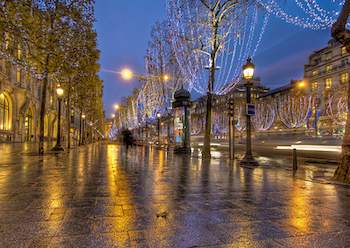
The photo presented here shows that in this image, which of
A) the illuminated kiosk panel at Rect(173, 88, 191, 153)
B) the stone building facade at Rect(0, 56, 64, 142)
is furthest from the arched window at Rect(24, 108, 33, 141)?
the illuminated kiosk panel at Rect(173, 88, 191, 153)

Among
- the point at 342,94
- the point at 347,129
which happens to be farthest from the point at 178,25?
the point at 342,94

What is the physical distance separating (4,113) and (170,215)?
4239 centimetres

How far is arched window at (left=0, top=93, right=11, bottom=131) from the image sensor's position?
39.8 meters

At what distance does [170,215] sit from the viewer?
5.04 metres

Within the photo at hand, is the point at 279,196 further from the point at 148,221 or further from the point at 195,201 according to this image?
the point at 148,221

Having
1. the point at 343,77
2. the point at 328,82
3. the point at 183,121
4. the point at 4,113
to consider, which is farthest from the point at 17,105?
the point at 328,82

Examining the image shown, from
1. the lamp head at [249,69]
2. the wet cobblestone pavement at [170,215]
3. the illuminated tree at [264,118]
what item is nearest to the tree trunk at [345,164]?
the wet cobblestone pavement at [170,215]

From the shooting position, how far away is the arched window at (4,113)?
39781mm

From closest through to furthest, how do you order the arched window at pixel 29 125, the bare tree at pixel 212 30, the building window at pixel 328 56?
the bare tree at pixel 212 30 < the arched window at pixel 29 125 < the building window at pixel 328 56

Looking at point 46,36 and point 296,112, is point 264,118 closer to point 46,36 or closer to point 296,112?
point 296,112

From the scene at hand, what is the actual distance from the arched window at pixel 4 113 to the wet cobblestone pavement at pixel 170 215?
3634cm

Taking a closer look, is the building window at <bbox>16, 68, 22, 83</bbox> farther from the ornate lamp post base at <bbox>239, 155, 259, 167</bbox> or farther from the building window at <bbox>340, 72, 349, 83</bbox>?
the building window at <bbox>340, 72, 349, 83</bbox>

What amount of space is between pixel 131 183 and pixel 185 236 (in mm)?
4636

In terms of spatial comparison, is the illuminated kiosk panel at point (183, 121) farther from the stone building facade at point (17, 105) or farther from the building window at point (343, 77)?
the building window at point (343, 77)
